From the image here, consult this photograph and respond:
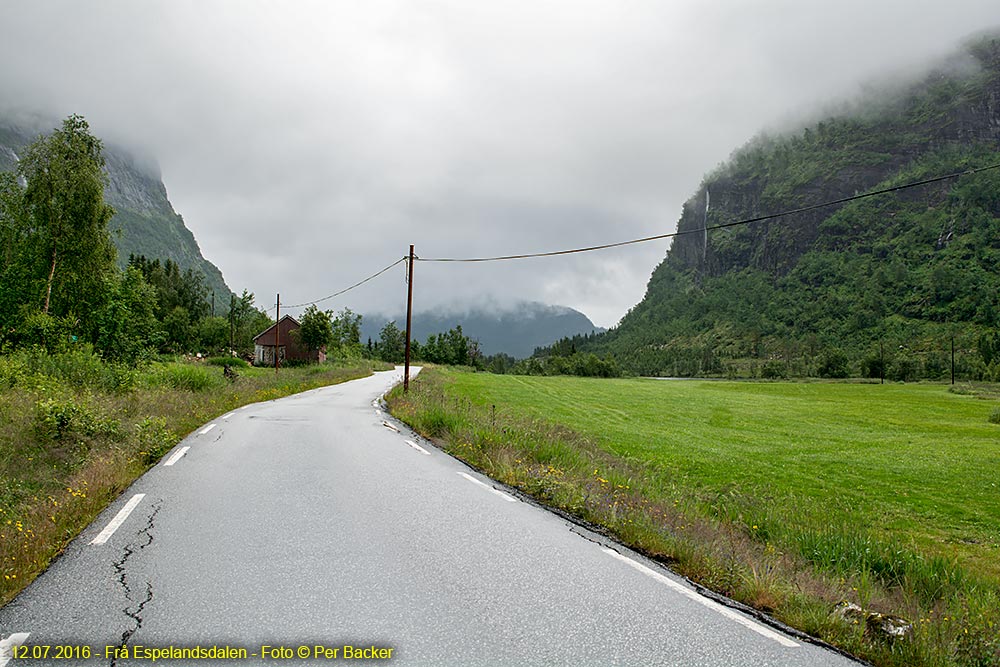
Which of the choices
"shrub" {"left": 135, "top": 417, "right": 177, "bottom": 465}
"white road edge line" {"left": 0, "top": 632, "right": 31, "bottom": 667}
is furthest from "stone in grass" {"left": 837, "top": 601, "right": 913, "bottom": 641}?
"shrub" {"left": 135, "top": 417, "right": 177, "bottom": 465}

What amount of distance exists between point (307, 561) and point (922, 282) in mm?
181858

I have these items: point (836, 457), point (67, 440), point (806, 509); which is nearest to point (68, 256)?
point (67, 440)

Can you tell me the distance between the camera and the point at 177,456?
1125 centimetres

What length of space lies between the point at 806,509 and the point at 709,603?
754 cm

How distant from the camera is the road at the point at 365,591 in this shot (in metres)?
3.83

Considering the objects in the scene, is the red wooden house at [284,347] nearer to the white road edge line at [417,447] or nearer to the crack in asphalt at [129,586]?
the white road edge line at [417,447]

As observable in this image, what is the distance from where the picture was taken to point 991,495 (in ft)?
46.4

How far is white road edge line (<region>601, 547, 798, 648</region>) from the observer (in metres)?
4.20

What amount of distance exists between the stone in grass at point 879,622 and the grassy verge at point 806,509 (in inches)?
0.5

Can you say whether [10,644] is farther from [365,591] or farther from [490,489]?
[490,489]

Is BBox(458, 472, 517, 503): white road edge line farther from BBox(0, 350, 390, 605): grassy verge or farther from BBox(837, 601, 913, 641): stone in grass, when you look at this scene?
BBox(0, 350, 390, 605): grassy verge

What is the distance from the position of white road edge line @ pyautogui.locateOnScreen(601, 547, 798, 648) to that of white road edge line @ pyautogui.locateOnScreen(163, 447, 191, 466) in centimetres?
811

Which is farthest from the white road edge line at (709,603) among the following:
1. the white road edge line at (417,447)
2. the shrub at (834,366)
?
the shrub at (834,366)

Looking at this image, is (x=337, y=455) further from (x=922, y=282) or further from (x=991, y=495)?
(x=922, y=282)
